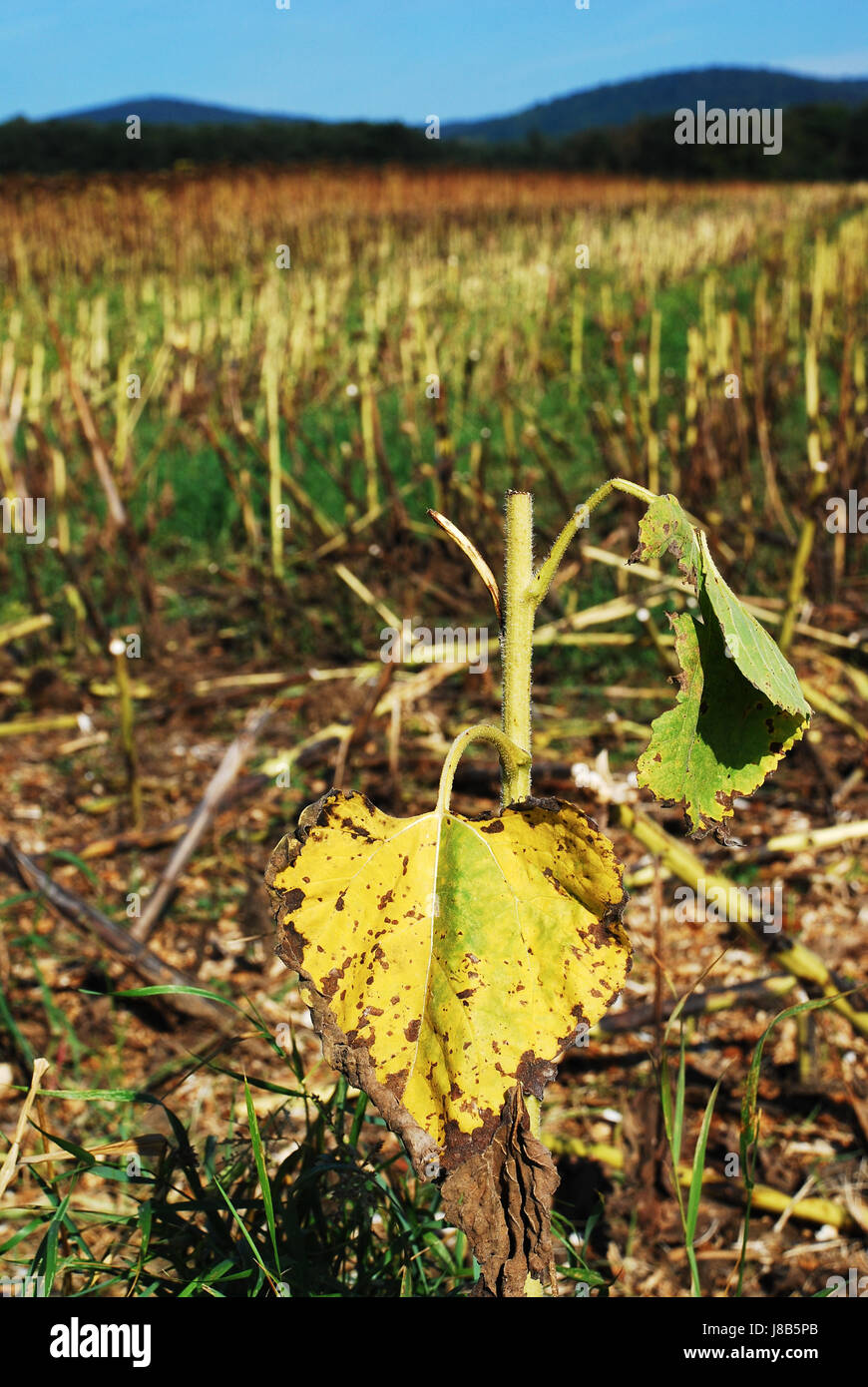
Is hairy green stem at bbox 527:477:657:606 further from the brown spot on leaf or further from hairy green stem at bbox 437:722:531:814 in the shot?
the brown spot on leaf

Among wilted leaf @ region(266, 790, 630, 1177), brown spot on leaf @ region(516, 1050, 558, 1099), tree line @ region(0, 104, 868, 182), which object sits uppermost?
tree line @ region(0, 104, 868, 182)

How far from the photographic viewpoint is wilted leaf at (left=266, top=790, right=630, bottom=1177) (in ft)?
2.36

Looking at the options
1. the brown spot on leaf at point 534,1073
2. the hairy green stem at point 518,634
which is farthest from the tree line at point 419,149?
the brown spot on leaf at point 534,1073

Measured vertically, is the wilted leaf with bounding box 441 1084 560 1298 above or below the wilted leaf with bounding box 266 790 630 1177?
below

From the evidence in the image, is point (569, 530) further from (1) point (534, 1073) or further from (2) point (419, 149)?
(2) point (419, 149)

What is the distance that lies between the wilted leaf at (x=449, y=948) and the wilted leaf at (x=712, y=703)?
0.07 meters

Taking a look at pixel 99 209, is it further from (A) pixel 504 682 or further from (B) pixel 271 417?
(A) pixel 504 682

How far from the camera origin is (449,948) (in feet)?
2.44

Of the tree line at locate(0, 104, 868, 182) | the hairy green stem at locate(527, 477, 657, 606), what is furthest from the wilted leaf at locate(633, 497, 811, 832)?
the tree line at locate(0, 104, 868, 182)

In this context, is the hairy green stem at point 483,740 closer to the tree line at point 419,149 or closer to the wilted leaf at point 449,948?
the wilted leaf at point 449,948

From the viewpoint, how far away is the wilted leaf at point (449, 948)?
72cm

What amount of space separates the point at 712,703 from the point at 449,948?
0.81ft

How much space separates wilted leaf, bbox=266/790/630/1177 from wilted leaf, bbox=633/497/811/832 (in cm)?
7

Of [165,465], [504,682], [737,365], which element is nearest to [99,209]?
[165,465]
